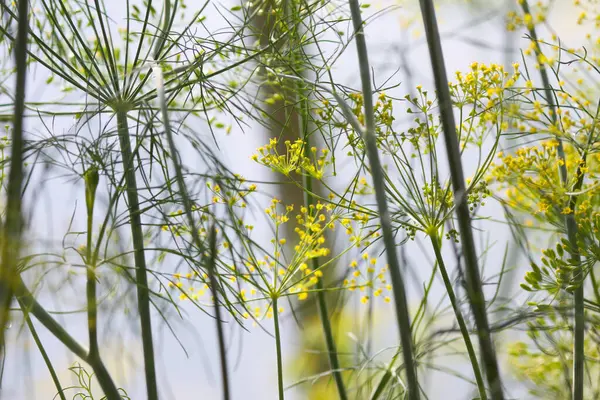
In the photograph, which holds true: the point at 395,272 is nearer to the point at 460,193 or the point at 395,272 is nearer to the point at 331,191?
the point at 460,193

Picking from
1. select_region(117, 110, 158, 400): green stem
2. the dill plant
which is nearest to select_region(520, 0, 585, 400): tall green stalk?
the dill plant

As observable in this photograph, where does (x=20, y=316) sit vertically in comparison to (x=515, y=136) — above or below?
below

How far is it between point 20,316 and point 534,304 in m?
0.56

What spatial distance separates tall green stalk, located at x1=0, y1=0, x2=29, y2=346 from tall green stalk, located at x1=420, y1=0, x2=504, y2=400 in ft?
0.96

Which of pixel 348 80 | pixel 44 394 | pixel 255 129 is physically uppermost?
pixel 255 129

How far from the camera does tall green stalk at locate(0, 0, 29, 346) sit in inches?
18.3

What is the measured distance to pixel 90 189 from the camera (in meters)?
0.62

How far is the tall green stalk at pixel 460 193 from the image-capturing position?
1.67 feet

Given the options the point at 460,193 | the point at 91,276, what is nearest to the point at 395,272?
the point at 460,193

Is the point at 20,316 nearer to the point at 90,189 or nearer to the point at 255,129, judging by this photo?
the point at 90,189

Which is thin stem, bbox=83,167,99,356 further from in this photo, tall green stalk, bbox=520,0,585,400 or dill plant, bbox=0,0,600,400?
tall green stalk, bbox=520,0,585,400

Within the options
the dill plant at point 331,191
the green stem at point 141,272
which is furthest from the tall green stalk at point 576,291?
the green stem at point 141,272

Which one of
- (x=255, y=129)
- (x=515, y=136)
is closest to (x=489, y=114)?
(x=515, y=136)

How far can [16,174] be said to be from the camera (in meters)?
0.48
